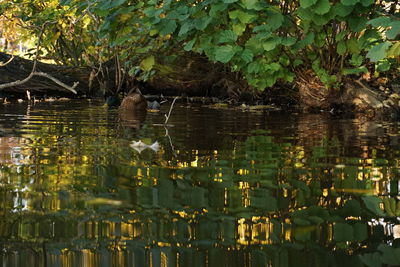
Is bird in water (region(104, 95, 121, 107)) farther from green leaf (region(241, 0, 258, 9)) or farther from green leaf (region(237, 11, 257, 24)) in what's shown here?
green leaf (region(241, 0, 258, 9))

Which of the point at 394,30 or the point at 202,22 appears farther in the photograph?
the point at 202,22

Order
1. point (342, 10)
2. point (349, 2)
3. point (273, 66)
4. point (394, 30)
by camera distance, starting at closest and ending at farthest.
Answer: point (394, 30), point (349, 2), point (342, 10), point (273, 66)

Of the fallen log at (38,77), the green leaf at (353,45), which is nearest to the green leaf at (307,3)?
the green leaf at (353,45)

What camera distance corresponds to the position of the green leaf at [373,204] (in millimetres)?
2379

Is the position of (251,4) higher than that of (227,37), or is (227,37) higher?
(251,4)

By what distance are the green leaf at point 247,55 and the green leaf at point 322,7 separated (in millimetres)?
1197

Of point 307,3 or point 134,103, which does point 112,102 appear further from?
point 307,3

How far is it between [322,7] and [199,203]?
3416mm

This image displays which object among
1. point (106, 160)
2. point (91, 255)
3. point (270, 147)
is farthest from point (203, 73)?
point (91, 255)

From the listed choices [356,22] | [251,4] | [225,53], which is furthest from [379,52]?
[225,53]

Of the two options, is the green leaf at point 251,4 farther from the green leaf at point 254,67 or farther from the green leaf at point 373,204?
the green leaf at point 373,204

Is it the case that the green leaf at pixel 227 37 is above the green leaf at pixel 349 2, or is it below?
below

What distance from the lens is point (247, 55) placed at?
6633 mm

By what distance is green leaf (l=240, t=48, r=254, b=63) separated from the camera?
6598 millimetres
